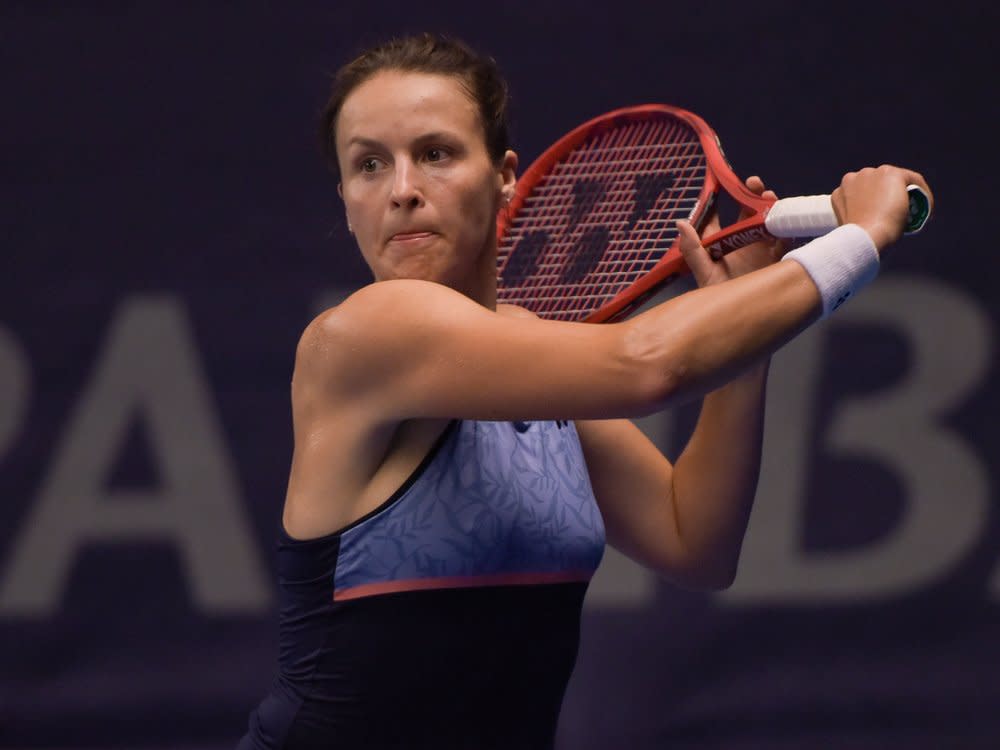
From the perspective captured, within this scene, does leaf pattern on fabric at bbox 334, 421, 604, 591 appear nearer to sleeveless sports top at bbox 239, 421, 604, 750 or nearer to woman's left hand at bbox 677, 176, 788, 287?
sleeveless sports top at bbox 239, 421, 604, 750

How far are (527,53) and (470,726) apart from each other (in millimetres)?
2227

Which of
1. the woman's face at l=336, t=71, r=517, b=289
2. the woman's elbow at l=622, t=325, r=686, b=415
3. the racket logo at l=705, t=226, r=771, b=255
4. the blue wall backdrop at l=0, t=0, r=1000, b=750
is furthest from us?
the blue wall backdrop at l=0, t=0, r=1000, b=750

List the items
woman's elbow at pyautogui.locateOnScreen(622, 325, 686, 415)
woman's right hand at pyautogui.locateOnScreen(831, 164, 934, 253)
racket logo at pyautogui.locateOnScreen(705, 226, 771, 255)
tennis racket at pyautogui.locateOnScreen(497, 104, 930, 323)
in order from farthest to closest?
1. tennis racket at pyautogui.locateOnScreen(497, 104, 930, 323)
2. racket logo at pyautogui.locateOnScreen(705, 226, 771, 255)
3. woman's right hand at pyautogui.locateOnScreen(831, 164, 934, 253)
4. woman's elbow at pyautogui.locateOnScreen(622, 325, 686, 415)

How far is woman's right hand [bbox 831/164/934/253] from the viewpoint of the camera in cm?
188

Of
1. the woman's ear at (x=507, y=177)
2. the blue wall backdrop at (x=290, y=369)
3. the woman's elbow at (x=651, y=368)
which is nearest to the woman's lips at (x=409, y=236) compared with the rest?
the woman's ear at (x=507, y=177)

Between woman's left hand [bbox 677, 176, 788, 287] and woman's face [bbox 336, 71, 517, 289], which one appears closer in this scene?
woman's face [bbox 336, 71, 517, 289]

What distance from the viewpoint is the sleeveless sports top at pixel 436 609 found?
1905 mm

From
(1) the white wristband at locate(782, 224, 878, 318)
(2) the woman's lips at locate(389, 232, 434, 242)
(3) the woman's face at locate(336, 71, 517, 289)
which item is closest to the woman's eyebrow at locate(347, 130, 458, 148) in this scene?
(3) the woman's face at locate(336, 71, 517, 289)

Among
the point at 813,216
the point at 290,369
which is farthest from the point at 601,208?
the point at 290,369

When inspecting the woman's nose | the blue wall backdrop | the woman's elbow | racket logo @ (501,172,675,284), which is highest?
the woman's nose

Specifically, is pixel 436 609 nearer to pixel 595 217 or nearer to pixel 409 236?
pixel 409 236

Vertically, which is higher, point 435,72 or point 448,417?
point 435,72

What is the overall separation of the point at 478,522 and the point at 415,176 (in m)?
0.47

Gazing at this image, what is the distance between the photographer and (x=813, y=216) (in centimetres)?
204
